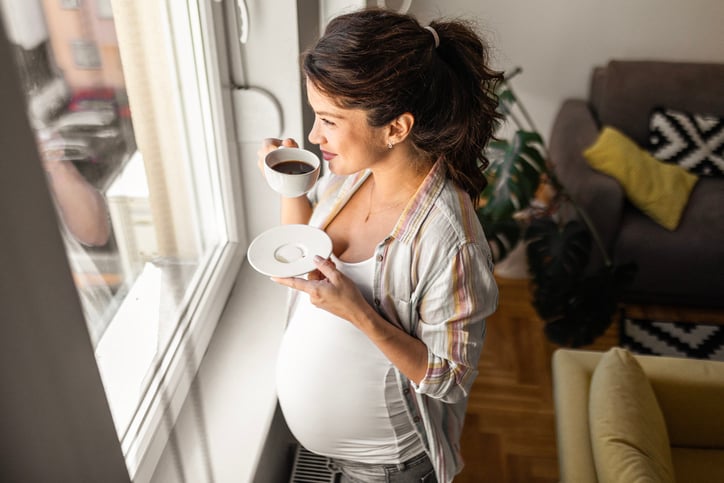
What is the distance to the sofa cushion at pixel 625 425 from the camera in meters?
→ 1.45

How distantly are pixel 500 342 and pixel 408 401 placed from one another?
1.55 meters

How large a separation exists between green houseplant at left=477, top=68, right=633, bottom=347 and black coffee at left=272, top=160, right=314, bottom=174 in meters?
1.24

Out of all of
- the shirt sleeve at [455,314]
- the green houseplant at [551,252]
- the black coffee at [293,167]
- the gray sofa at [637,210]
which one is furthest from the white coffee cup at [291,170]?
the gray sofa at [637,210]

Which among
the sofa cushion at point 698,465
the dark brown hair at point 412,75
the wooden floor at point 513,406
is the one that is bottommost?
the wooden floor at point 513,406

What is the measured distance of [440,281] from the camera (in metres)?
1.14

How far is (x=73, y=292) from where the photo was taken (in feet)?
2.07

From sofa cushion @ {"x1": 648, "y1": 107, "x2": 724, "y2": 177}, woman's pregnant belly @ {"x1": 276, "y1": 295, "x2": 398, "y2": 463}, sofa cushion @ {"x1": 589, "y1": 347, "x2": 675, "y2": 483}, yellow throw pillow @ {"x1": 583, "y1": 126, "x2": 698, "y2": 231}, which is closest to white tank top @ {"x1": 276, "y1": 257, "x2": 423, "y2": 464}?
woman's pregnant belly @ {"x1": 276, "y1": 295, "x2": 398, "y2": 463}

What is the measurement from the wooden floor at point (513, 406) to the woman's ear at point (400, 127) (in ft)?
→ 4.78

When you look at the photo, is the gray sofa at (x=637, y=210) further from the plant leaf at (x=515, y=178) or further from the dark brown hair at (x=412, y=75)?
the dark brown hair at (x=412, y=75)

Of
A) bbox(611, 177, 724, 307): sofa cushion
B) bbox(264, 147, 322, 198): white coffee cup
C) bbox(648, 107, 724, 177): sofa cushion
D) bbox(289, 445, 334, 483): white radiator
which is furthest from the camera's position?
bbox(648, 107, 724, 177): sofa cushion

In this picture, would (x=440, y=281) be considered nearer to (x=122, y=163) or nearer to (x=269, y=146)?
(x=269, y=146)

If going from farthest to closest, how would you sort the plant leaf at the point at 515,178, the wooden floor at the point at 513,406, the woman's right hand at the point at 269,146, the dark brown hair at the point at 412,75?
1. the plant leaf at the point at 515,178
2. the wooden floor at the point at 513,406
3. the woman's right hand at the point at 269,146
4. the dark brown hair at the point at 412,75

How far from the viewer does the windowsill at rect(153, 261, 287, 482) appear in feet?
4.62

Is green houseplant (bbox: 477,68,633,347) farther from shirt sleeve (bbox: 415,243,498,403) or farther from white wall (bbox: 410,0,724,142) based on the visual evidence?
shirt sleeve (bbox: 415,243,498,403)
